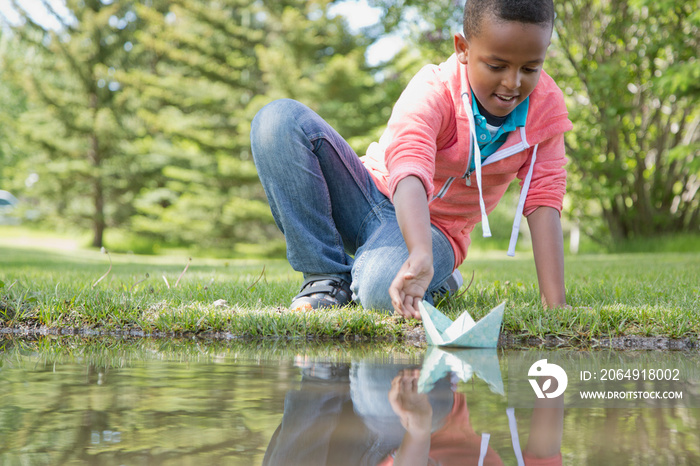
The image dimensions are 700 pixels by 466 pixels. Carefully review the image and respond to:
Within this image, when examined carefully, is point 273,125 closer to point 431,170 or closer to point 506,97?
point 431,170

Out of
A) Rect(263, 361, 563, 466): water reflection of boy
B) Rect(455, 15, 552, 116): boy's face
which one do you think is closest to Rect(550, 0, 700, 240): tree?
Rect(455, 15, 552, 116): boy's face

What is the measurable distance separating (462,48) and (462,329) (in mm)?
998

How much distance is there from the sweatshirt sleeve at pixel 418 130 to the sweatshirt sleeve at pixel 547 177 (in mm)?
435

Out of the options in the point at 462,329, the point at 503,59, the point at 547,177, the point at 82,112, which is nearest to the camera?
the point at 462,329

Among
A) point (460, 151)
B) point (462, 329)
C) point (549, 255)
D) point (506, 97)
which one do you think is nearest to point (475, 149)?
point (460, 151)

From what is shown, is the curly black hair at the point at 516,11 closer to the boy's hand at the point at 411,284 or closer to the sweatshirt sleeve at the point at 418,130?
the sweatshirt sleeve at the point at 418,130

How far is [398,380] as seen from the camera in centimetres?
144

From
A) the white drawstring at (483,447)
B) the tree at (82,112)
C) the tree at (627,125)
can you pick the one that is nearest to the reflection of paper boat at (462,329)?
the white drawstring at (483,447)

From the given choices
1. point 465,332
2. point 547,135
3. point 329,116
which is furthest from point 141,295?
point 329,116

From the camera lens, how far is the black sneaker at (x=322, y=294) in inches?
96.3

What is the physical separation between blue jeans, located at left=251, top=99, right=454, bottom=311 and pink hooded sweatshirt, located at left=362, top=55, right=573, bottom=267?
0.14 metres

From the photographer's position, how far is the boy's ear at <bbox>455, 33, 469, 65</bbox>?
2.20 meters

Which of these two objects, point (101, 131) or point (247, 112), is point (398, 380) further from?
point (101, 131)

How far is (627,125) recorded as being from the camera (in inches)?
420
